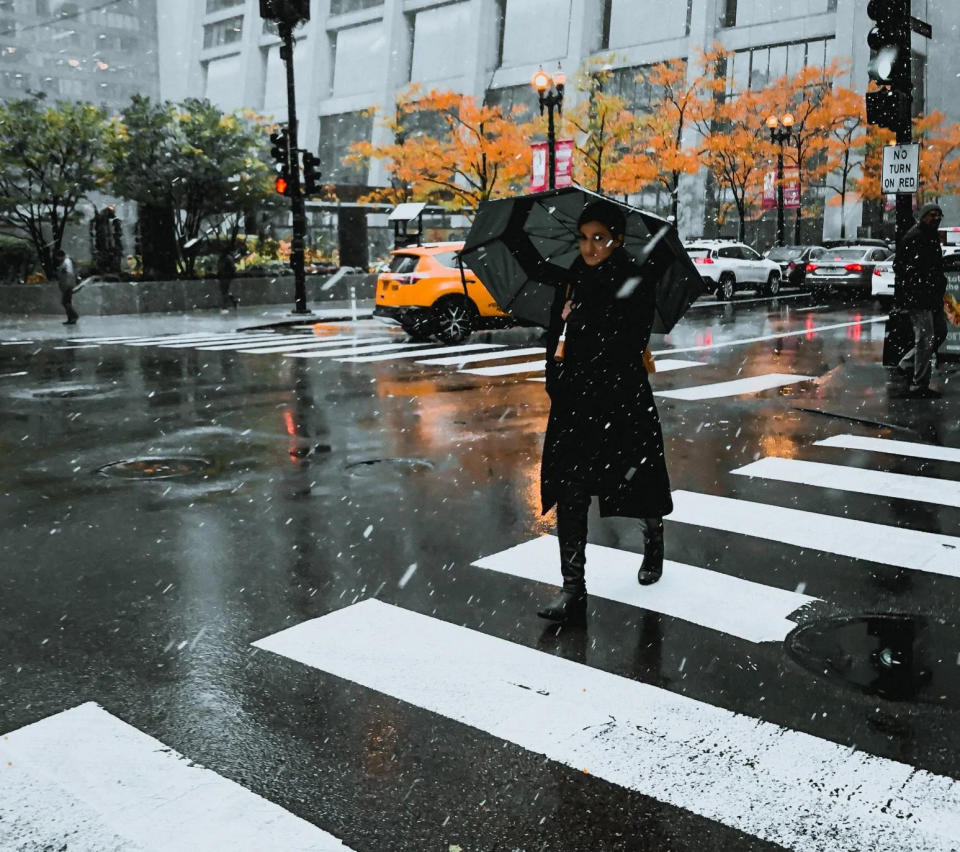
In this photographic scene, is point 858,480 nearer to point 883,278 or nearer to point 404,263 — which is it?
point 404,263

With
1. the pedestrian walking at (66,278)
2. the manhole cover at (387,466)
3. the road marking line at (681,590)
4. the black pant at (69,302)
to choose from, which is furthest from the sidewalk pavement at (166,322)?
the road marking line at (681,590)

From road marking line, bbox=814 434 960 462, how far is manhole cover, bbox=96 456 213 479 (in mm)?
5492

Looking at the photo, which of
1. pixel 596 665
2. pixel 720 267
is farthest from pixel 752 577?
pixel 720 267

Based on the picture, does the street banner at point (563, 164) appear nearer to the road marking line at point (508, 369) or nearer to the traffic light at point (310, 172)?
the traffic light at point (310, 172)

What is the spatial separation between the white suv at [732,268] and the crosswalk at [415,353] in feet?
50.7

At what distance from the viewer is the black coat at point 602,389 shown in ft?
16.0

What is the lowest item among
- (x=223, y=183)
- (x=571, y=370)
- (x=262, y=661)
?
(x=262, y=661)

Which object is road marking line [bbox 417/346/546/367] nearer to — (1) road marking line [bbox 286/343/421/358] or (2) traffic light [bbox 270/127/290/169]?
(1) road marking line [bbox 286/343/421/358]

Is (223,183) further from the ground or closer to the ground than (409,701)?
further from the ground

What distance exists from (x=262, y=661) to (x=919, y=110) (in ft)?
213

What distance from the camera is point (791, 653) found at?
4.61 meters

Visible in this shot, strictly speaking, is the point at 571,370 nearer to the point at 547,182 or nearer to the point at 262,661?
the point at 262,661

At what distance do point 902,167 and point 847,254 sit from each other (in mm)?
21505

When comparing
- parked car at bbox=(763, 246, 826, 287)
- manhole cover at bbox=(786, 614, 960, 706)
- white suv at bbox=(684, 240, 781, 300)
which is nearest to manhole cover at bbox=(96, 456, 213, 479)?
manhole cover at bbox=(786, 614, 960, 706)
